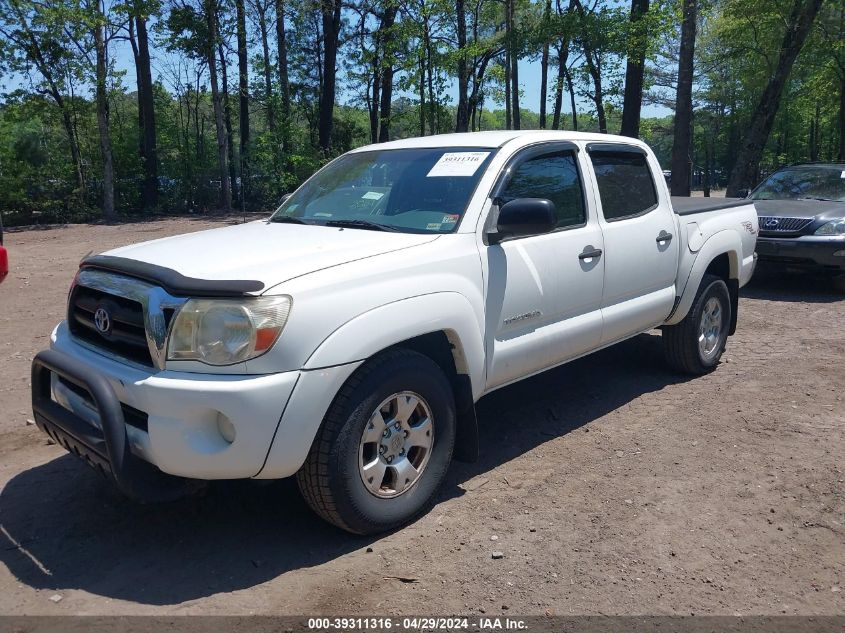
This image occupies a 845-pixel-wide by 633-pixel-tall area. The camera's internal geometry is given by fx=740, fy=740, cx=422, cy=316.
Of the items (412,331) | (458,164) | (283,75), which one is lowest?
(412,331)

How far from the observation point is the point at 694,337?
5.93 m

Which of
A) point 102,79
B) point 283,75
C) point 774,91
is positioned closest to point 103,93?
point 102,79

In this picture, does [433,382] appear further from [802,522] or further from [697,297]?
[697,297]

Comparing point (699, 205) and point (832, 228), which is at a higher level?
point (699, 205)

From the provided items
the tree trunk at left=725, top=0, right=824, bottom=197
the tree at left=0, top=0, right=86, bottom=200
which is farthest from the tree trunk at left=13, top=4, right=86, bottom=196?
the tree trunk at left=725, top=0, right=824, bottom=197

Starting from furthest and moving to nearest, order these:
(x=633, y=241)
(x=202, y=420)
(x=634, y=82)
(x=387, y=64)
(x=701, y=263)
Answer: (x=387, y=64)
(x=634, y=82)
(x=701, y=263)
(x=633, y=241)
(x=202, y=420)

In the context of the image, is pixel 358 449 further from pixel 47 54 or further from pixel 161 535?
pixel 47 54

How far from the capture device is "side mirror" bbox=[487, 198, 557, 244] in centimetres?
385

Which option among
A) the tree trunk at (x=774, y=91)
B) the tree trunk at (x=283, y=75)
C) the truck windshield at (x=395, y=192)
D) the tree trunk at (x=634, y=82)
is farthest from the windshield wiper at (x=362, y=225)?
the tree trunk at (x=283, y=75)

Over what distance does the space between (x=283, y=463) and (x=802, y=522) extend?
2.62 m

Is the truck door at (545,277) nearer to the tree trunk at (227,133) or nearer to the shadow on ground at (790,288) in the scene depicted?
the shadow on ground at (790,288)

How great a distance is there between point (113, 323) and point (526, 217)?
2.09 metres

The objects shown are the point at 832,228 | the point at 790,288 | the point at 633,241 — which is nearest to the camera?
the point at 633,241

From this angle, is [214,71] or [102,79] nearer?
[102,79]
